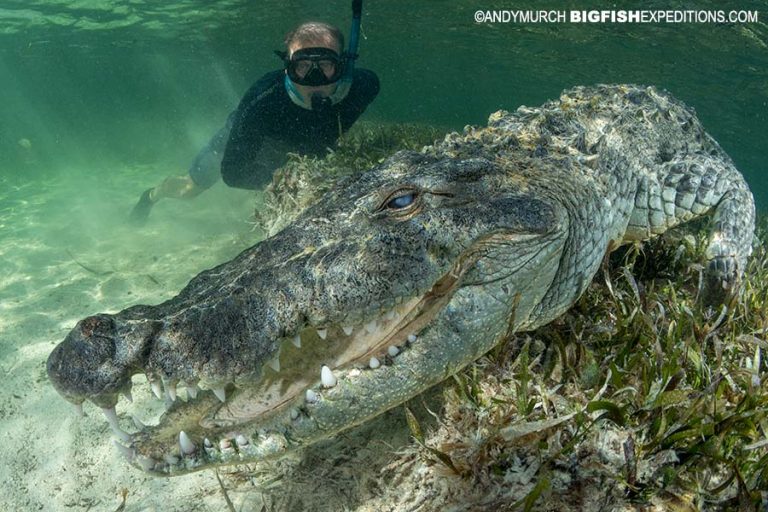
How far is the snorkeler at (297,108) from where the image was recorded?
27.7 ft

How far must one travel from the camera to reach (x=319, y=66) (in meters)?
8.44

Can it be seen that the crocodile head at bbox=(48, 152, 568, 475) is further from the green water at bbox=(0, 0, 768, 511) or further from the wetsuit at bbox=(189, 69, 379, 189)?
the wetsuit at bbox=(189, 69, 379, 189)

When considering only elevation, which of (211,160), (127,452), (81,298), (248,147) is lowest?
(81,298)

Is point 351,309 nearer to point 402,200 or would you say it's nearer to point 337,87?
point 402,200

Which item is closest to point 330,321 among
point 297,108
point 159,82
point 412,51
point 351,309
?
point 351,309

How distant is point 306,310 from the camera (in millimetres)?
2021

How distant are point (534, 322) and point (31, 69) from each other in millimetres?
61225

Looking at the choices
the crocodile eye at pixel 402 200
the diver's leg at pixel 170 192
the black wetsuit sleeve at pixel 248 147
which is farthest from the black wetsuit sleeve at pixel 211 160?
the crocodile eye at pixel 402 200

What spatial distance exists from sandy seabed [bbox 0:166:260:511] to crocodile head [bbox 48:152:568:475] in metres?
0.94

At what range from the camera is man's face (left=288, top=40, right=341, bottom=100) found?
8.38 meters

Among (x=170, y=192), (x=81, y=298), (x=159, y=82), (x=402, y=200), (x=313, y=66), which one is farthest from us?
(x=159, y=82)

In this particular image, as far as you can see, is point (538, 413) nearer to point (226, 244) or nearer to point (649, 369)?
point (649, 369)

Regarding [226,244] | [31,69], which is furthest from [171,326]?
[31,69]

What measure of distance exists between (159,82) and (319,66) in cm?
7295
